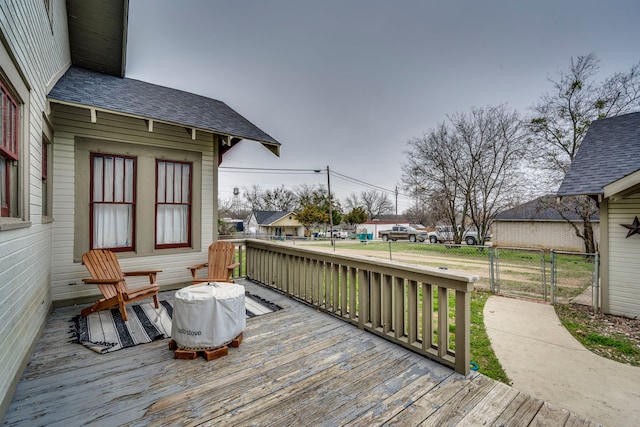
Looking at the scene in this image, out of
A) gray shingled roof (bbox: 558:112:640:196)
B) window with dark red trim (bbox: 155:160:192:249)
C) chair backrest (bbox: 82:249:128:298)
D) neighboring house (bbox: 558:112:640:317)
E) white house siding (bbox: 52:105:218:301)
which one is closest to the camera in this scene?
chair backrest (bbox: 82:249:128:298)

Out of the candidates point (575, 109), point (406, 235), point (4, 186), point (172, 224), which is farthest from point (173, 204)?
point (406, 235)

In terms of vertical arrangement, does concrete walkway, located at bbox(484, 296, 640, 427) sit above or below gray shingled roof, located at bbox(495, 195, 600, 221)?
below

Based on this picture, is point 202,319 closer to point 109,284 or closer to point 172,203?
point 109,284

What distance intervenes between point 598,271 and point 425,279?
641 cm

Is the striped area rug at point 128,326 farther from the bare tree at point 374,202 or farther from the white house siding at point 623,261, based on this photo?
the bare tree at point 374,202

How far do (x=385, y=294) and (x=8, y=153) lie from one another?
330 centimetres

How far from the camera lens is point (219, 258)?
4.71 meters

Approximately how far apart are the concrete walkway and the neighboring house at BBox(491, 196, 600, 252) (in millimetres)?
14050

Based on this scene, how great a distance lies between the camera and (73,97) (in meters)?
3.54

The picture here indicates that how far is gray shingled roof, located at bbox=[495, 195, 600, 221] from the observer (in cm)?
1303

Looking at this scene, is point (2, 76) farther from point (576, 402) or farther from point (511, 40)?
point (511, 40)

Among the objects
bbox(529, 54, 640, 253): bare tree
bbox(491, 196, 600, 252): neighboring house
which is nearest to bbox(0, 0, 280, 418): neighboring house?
bbox(529, 54, 640, 253): bare tree

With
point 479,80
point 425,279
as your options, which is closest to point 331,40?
point 479,80

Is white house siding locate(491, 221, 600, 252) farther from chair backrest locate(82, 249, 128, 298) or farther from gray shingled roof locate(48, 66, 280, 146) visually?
chair backrest locate(82, 249, 128, 298)
